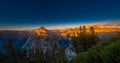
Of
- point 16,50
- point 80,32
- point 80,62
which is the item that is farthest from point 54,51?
point 80,62

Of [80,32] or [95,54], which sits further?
[80,32]

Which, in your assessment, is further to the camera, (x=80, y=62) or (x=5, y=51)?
(x=5, y=51)

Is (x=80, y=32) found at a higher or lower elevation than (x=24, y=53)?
higher

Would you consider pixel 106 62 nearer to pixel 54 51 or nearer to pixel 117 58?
pixel 117 58

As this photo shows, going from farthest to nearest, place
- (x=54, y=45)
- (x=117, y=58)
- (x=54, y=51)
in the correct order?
(x=54, y=45) < (x=54, y=51) < (x=117, y=58)

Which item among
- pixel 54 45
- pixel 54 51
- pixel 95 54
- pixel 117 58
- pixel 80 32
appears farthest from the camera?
pixel 54 45

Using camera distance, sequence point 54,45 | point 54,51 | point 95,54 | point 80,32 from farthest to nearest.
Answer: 1. point 54,45
2. point 54,51
3. point 80,32
4. point 95,54

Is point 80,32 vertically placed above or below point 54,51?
above

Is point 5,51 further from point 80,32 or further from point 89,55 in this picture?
point 89,55

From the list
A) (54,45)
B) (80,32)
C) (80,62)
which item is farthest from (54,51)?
(80,62)
